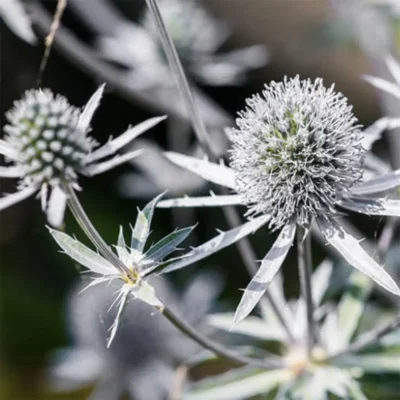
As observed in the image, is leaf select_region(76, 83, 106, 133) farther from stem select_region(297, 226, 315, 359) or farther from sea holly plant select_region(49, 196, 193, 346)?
stem select_region(297, 226, 315, 359)

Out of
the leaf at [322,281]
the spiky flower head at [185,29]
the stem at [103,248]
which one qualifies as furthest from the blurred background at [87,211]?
the stem at [103,248]

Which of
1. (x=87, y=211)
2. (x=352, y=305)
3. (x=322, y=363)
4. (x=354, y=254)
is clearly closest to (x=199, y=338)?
(x=354, y=254)

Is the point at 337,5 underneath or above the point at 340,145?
above

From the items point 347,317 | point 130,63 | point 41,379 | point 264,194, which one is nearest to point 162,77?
point 130,63

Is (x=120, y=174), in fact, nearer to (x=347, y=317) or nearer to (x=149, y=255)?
(x=347, y=317)

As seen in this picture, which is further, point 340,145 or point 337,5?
point 337,5

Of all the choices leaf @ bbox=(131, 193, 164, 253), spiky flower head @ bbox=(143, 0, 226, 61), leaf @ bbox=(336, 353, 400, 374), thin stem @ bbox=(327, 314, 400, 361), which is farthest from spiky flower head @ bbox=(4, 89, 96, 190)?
spiky flower head @ bbox=(143, 0, 226, 61)
